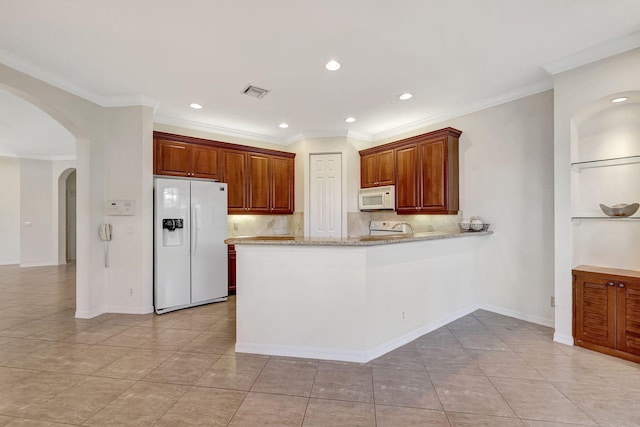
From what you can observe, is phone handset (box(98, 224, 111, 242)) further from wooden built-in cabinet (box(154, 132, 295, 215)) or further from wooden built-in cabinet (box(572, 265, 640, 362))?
wooden built-in cabinet (box(572, 265, 640, 362))

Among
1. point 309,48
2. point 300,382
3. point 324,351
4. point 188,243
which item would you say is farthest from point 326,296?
point 188,243

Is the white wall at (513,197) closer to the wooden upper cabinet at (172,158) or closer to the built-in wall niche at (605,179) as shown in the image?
the built-in wall niche at (605,179)

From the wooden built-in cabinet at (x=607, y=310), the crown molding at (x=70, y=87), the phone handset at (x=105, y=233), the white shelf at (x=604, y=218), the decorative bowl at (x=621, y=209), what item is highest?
the crown molding at (x=70, y=87)

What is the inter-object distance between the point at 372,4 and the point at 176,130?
365 centimetres

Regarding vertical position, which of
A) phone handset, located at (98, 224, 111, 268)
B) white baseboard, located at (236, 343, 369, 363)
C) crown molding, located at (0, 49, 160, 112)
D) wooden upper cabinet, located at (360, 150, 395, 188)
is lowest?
white baseboard, located at (236, 343, 369, 363)

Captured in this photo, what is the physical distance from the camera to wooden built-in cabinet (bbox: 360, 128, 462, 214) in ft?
12.7

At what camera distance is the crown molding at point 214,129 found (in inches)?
171

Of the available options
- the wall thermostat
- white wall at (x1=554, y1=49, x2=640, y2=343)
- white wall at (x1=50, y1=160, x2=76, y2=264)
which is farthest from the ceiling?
white wall at (x1=50, y1=160, x2=76, y2=264)

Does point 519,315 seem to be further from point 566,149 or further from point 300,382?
point 300,382

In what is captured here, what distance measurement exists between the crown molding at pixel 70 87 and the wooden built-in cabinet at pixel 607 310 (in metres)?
5.30

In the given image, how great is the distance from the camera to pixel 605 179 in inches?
108

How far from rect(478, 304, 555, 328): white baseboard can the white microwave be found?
1910mm

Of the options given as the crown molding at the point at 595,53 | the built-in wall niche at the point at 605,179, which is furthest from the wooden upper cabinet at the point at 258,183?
the built-in wall niche at the point at 605,179

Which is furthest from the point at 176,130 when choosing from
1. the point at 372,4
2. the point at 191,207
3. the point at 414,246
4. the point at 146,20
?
the point at 414,246
